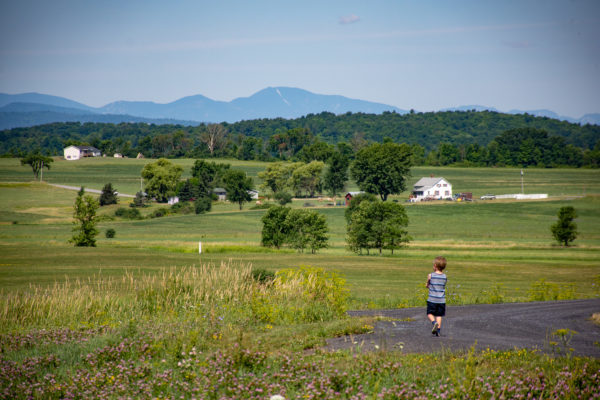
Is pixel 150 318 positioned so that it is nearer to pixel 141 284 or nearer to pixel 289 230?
pixel 141 284

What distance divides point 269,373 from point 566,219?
5946cm

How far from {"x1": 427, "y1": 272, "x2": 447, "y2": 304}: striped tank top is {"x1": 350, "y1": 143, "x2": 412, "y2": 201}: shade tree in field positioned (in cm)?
11584

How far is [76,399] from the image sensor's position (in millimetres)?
8898

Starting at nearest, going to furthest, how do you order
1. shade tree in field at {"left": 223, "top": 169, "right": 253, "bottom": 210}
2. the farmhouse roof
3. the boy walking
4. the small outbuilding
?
the boy walking
shade tree in field at {"left": 223, "top": 169, "right": 253, "bottom": 210}
the farmhouse roof
the small outbuilding

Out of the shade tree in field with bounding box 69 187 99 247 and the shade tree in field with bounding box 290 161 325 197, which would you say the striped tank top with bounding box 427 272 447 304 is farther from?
the shade tree in field with bounding box 290 161 325 197

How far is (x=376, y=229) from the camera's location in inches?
2375

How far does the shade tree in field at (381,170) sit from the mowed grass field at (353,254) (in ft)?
29.5

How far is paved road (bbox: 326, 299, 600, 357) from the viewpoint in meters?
11.2

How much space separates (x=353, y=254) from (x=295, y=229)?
7.88 m

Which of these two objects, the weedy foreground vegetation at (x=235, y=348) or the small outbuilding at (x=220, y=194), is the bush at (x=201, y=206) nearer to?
the small outbuilding at (x=220, y=194)

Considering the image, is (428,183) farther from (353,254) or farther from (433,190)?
(353,254)

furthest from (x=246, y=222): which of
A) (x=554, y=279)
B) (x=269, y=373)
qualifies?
(x=269, y=373)

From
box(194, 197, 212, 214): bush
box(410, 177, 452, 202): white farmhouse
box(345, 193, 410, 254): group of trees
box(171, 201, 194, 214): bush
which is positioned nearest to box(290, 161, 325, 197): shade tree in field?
box(410, 177, 452, 202): white farmhouse

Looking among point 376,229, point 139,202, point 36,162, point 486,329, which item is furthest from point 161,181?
point 486,329
